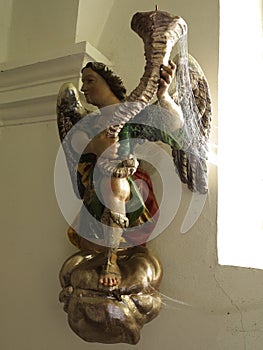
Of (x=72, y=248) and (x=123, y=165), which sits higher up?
(x=123, y=165)

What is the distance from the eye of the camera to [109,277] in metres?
0.63

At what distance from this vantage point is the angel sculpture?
60 centimetres

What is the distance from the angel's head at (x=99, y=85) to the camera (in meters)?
0.68

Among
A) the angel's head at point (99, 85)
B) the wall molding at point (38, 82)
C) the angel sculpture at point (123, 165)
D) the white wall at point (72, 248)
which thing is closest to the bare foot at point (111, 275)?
the angel sculpture at point (123, 165)

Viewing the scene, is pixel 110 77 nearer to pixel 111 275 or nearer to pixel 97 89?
pixel 97 89

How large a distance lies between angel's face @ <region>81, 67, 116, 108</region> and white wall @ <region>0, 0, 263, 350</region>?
18 centimetres

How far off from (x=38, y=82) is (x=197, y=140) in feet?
1.20

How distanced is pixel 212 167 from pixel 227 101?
12 centimetres

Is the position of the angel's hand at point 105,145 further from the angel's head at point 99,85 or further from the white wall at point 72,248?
the white wall at point 72,248

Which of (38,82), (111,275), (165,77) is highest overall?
(38,82)

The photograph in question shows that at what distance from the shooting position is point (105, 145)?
63 centimetres

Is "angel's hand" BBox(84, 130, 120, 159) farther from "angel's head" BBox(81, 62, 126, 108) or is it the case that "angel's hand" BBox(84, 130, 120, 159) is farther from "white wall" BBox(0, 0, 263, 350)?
"white wall" BBox(0, 0, 263, 350)

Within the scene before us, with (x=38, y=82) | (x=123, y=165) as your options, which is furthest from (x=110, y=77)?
(x=38, y=82)

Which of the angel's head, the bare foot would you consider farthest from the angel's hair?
the bare foot
